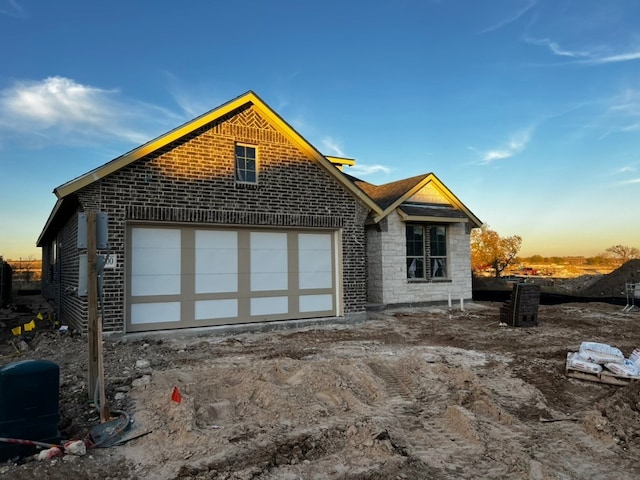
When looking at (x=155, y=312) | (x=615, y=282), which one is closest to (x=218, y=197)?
(x=155, y=312)

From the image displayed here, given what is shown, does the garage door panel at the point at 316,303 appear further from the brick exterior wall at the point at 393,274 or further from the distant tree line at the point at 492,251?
the distant tree line at the point at 492,251

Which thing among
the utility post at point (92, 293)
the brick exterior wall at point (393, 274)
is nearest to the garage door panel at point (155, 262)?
the utility post at point (92, 293)

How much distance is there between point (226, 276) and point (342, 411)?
6484 mm

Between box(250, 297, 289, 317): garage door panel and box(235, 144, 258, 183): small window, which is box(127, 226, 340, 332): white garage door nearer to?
box(250, 297, 289, 317): garage door panel

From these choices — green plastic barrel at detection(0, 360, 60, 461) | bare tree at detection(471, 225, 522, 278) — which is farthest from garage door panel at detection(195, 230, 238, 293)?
bare tree at detection(471, 225, 522, 278)

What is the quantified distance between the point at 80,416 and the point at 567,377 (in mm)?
7333

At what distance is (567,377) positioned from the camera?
745 centimetres

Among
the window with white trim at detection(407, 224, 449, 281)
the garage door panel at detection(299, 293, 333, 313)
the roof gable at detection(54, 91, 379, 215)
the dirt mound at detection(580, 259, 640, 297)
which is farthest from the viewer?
the dirt mound at detection(580, 259, 640, 297)

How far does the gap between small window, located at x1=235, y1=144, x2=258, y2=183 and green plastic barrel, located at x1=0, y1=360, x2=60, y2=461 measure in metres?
7.64

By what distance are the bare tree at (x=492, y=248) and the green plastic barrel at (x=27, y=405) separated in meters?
33.4

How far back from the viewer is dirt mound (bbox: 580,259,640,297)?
25805 mm

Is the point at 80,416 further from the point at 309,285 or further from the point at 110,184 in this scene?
the point at 309,285

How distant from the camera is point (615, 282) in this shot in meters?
26.9

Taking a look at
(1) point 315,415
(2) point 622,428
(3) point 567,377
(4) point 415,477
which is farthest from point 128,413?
(3) point 567,377
